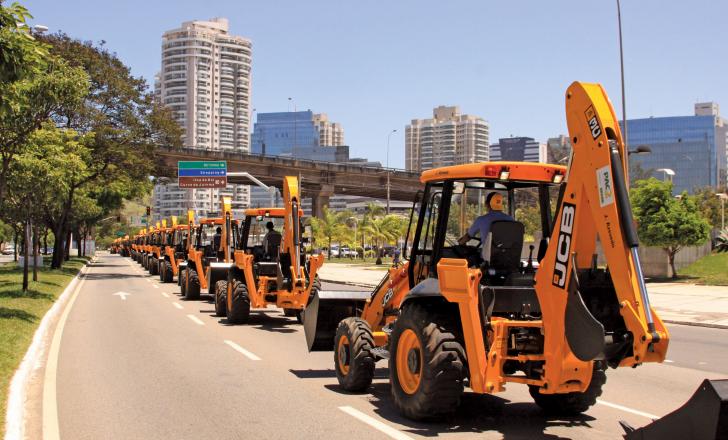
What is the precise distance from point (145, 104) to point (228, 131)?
114 meters

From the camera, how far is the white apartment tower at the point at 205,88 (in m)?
149

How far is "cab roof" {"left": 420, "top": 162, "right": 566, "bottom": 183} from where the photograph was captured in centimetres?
740

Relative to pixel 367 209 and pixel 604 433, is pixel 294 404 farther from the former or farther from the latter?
pixel 367 209

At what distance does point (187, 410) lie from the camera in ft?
27.0

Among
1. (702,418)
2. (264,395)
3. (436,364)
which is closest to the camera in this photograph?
(702,418)

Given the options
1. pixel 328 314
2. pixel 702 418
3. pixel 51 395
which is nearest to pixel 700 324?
pixel 328 314

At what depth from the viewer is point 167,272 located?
3581 centimetres

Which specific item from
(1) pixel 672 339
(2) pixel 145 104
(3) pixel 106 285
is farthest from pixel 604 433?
(2) pixel 145 104

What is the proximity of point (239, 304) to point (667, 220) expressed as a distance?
22.1 m

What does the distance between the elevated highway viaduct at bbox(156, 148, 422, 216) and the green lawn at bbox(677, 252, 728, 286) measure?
32.1 m

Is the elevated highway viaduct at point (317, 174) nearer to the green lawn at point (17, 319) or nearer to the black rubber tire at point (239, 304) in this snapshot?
the green lawn at point (17, 319)

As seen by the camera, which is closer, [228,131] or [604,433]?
[604,433]

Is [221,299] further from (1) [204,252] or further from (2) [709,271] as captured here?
(2) [709,271]

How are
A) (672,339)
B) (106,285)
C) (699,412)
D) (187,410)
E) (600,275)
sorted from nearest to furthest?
(699,412) → (600,275) → (187,410) → (672,339) → (106,285)
